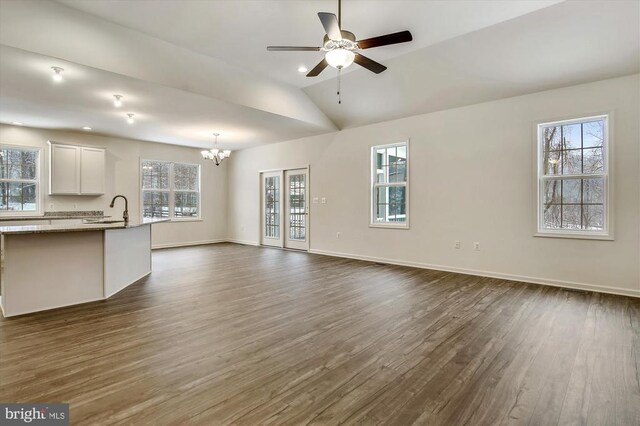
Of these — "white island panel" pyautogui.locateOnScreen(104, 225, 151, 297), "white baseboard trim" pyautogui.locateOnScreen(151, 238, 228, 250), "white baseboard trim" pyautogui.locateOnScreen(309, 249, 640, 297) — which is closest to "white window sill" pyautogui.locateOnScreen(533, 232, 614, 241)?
"white baseboard trim" pyautogui.locateOnScreen(309, 249, 640, 297)

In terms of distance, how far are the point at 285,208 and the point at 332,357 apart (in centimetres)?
619

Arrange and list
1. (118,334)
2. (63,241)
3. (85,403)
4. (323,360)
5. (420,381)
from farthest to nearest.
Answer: (63,241) < (118,334) < (323,360) < (420,381) < (85,403)

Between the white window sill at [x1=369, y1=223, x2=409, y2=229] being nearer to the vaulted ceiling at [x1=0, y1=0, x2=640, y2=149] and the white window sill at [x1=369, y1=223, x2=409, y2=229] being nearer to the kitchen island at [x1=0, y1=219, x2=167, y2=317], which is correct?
the vaulted ceiling at [x1=0, y1=0, x2=640, y2=149]

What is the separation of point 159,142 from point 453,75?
6.95 meters

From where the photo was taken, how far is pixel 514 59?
14.0 ft

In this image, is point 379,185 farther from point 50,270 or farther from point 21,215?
point 21,215

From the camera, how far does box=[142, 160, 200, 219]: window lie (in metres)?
8.18

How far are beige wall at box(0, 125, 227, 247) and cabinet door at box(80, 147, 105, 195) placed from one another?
0.31 metres

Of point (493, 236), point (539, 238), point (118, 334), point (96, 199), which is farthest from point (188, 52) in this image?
point (539, 238)

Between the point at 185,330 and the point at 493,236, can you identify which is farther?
the point at 493,236

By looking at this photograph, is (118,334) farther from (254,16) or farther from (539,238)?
(539,238)

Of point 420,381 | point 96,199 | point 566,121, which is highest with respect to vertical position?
point 566,121

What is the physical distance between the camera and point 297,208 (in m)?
8.16

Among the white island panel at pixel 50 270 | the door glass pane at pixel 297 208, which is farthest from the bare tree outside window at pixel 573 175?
the white island panel at pixel 50 270
